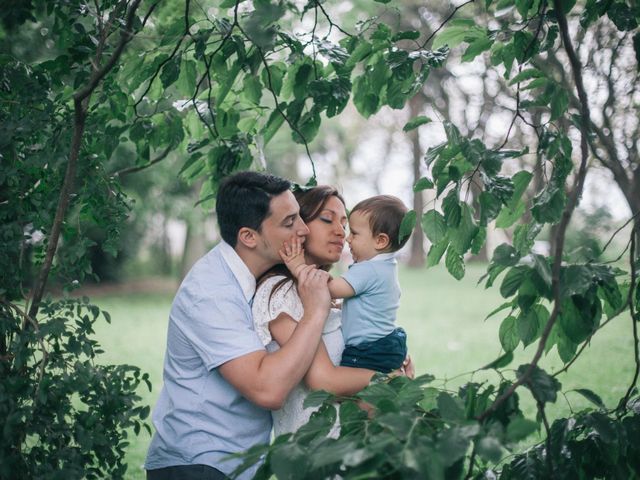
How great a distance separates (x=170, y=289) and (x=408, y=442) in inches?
810

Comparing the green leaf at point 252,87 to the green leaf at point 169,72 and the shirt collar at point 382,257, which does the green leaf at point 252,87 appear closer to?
the green leaf at point 169,72

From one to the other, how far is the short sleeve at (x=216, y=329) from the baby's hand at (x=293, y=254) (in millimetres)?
257

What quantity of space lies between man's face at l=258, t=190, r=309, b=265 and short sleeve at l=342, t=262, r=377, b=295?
31 centimetres

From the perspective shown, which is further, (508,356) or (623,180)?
(623,180)

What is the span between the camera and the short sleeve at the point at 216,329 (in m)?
2.56

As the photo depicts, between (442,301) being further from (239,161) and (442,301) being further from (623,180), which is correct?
(239,161)

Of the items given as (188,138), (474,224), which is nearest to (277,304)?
(474,224)

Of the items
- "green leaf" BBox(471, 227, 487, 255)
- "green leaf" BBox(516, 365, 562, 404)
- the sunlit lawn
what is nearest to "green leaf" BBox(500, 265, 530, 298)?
"green leaf" BBox(516, 365, 562, 404)

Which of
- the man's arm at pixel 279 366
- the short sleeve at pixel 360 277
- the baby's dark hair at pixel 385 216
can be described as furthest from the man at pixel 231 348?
the baby's dark hair at pixel 385 216

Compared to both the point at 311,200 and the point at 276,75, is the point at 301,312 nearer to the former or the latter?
the point at 311,200

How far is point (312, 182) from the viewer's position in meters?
3.36

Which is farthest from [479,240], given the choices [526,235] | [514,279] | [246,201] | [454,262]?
[246,201]

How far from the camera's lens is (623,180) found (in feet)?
19.9

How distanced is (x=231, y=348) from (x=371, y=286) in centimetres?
85
